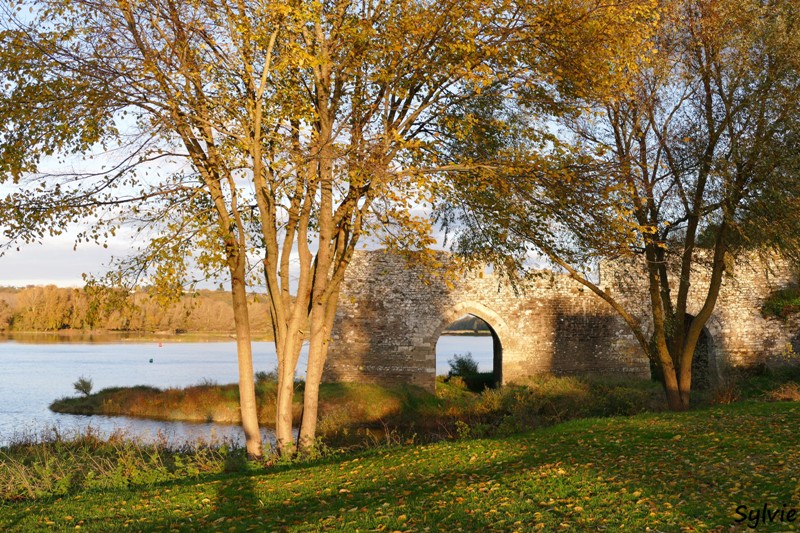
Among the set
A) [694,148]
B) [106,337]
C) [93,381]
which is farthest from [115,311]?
[106,337]

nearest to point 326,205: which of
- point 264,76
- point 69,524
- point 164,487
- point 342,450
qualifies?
point 264,76

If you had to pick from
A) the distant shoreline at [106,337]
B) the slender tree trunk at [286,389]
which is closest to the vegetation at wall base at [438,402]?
the slender tree trunk at [286,389]

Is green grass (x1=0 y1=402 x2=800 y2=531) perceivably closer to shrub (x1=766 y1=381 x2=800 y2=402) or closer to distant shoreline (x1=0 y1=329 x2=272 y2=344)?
shrub (x1=766 y1=381 x2=800 y2=402)

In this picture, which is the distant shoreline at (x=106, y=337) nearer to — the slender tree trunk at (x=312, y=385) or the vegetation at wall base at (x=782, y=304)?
the vegetation at wall base at (x=782, y=304)

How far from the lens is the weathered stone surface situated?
71.8 feet

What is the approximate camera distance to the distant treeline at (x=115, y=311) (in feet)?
33.2

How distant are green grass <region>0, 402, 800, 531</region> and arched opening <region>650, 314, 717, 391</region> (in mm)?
14122

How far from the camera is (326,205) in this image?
10.5m

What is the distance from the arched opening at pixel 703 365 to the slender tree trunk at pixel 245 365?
1713cm

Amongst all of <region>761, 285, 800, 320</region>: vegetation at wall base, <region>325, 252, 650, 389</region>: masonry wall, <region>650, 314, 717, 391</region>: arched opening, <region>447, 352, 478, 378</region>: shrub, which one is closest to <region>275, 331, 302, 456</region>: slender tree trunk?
<region>325, 252, 650, 389</region>: masonry wall

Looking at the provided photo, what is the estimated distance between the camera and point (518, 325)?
74.4 feet

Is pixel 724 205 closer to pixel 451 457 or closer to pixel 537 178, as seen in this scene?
pixel 537 178

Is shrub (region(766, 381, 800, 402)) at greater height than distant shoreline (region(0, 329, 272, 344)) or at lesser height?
greater

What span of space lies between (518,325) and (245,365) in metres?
13.7
